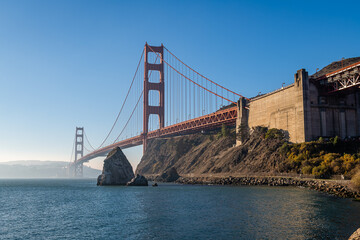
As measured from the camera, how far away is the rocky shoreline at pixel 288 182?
44000mm

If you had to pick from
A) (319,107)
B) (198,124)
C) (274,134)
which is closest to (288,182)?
(274,134)

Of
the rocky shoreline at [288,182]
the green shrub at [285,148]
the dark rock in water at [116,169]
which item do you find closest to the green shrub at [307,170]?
the rocky shoreline at [288,182]

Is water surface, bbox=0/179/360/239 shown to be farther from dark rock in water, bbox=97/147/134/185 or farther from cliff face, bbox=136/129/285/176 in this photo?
dark rock in water, bbox=97/147/134/185

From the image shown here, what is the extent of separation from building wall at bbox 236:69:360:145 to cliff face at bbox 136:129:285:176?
5.46 meters

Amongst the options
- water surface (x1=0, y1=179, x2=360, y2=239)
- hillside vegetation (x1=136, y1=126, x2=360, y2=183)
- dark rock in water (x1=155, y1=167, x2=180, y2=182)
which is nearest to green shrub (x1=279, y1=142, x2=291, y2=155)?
hillside vegetation (x1=136, y1=126, x2=360, y2=183)

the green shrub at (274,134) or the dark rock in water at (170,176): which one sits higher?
the green shrub at (274,134)

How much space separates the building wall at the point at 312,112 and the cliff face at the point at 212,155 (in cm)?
546

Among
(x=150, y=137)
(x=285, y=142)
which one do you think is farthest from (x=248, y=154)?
(x=150, y=137)

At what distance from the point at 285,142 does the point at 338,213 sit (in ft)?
145

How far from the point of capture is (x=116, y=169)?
75.8m

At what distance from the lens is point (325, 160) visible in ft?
191

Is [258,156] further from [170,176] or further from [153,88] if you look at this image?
[153,88]

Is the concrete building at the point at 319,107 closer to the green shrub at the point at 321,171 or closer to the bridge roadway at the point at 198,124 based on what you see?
the green shrub at the point at 321,171

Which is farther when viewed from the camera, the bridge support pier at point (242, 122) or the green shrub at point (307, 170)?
the bridge support pier at point (242, 122)
